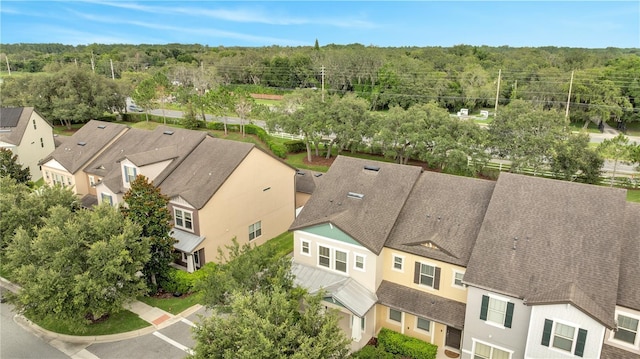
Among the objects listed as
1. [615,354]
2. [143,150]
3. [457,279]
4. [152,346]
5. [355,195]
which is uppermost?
[143,150]

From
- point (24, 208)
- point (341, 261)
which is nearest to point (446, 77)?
point (341, 261)

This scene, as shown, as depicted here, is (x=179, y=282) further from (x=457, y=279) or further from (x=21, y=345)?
(x=457, y=279)

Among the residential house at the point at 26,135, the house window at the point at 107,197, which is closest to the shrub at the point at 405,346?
the house window at the point at 107,197

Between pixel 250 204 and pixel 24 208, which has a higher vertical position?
pixel 24 208

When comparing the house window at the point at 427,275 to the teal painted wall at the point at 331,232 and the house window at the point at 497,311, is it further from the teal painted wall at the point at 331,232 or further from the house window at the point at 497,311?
the teal painted wall at the point at 331,232

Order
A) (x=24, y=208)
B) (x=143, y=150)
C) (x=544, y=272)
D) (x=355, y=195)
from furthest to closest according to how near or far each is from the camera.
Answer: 1. (x=143, y=150)
2. (x=24, y=208)
3. (x=355, y=195)
4. (x=544, y=272)

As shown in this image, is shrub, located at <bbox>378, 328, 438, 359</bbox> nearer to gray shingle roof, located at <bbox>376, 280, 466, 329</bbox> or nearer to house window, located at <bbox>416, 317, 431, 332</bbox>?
house window, located at <bbox>416, 317, 431, 332</bbox>

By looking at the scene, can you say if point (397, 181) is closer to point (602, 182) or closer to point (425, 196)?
point (425, 196)
